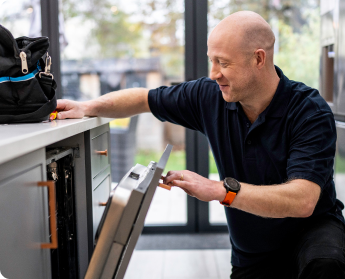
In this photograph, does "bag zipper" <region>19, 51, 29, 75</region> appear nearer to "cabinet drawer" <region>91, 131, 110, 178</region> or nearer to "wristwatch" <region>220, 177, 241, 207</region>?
"cabinet drawer" <region>91, 131, 110, 178</region>

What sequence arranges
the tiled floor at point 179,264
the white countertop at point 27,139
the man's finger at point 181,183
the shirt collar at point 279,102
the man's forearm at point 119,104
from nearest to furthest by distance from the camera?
the white countertop at point 27,139
the man's finger at point 181,183
the shirt collar at point 279,102
the man's forearm at point 119,104
the tiled floor at point 179,264

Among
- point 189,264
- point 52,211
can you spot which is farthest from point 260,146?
point 189,264

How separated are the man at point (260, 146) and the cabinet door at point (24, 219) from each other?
1.18 feet

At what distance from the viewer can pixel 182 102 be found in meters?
1.63

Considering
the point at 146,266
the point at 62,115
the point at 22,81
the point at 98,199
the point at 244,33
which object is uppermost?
the point at 244,33

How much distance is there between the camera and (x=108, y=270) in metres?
0.82

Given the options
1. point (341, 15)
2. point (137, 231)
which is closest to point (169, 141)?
point (341, 15)

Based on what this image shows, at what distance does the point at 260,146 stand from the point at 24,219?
0.92 m

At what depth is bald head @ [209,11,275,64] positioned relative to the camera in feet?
4.39

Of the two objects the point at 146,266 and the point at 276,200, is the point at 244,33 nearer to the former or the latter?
the point at 276,200

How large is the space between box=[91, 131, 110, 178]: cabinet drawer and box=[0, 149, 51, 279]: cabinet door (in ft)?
1.40

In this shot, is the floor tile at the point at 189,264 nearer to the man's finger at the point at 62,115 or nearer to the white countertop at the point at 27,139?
the man's finger at the point at 62,115

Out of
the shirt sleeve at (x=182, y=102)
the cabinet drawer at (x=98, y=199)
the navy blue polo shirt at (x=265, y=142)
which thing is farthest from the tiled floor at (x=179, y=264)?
the shirt sleeve at (x=182, y=102)

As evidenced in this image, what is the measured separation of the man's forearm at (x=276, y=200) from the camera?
1138 millimetres
